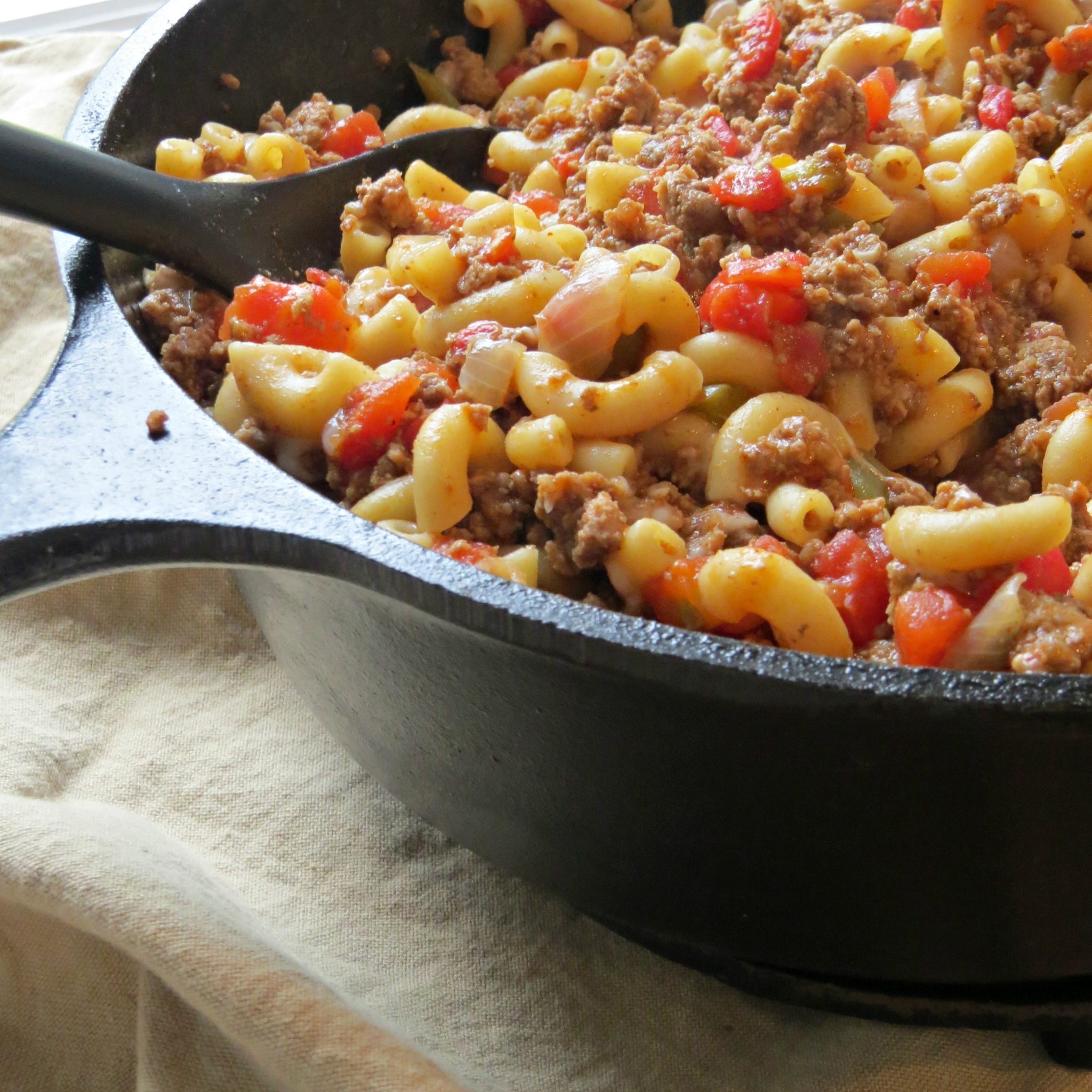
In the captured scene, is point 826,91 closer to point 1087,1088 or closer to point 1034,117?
point 1034,117

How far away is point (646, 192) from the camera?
5.90 feet

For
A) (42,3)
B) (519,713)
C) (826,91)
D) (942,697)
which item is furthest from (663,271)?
(42,3)

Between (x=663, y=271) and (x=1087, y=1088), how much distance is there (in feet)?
3.56

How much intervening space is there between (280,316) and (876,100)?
3.22ft

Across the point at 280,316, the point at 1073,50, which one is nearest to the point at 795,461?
the point at 280,316

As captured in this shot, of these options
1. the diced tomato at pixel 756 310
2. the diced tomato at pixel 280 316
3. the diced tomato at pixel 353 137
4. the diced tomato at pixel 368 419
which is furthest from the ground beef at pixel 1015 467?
the diced tomato at pixel 353 137

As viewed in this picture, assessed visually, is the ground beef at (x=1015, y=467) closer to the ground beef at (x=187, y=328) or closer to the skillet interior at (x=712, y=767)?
the skillet interior at (x=712, y=767)

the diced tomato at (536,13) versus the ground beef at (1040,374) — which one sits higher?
the diced tomato at (536,13)

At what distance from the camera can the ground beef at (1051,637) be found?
1049 millimetres

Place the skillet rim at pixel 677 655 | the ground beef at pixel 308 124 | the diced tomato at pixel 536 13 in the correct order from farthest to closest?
the diced tomato at pixel 536 13, the ground beef at pixel 308 124, the skillet rim at pixel 677 655

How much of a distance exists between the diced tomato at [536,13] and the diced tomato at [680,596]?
1.49 meters

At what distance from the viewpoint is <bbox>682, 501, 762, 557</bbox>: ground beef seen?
54.8 inches

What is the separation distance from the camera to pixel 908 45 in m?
1.98

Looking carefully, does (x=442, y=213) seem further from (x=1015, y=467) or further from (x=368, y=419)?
(x=1015, y=467)
